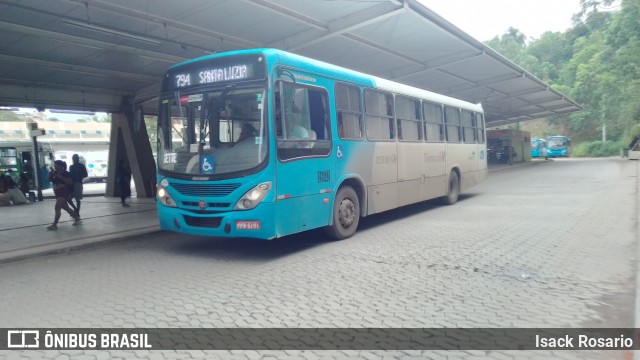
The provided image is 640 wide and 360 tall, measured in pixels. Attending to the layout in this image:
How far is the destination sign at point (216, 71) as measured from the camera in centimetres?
681

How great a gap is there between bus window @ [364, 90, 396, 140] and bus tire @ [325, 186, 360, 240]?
143 cm

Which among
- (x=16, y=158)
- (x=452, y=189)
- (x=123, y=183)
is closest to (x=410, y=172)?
(x=452, y=189)

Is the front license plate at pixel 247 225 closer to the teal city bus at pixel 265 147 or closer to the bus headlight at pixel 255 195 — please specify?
the teal city bus at pixel 265 147

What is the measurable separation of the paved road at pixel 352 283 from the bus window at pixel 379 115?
2105mm

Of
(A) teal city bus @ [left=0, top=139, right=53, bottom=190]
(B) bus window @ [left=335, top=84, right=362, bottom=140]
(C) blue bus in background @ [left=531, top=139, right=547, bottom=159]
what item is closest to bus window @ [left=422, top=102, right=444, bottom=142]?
(B) bus window @ [left=335, top=84, right=362, bottom=140]

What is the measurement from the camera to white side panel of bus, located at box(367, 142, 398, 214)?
9.20 meters

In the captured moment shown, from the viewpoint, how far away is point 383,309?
4.69 m

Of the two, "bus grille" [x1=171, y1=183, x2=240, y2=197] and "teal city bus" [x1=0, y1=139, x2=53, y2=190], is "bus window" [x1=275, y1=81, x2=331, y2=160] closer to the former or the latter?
"bus grille" [x1=171, y1=183, x2=240, y2=197]

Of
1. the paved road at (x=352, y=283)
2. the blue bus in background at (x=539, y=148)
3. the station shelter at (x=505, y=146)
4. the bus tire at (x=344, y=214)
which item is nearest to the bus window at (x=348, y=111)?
the bus tire at (x=344, y=214)

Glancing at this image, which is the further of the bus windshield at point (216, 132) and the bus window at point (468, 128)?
the bus window at point (468, 128)

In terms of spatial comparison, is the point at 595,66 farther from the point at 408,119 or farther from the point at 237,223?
the point at 237,223

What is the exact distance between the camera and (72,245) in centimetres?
821

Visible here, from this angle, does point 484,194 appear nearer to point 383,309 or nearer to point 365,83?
point 365,83

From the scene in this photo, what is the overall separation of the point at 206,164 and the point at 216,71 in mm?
1533
